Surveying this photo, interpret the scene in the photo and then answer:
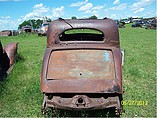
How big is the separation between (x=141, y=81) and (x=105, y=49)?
2.34 m

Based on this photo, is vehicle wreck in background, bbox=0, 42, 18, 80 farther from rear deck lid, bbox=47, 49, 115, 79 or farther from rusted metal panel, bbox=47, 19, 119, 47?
rear deck lid, bbox=47, 49, 115, 79

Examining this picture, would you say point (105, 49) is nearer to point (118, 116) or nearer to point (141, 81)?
point (118, 116)

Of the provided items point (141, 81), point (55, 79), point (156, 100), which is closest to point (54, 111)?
point (55, 79)

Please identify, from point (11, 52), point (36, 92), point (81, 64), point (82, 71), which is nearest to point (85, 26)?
point (81, 64)

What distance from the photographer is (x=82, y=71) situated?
14.7 ft

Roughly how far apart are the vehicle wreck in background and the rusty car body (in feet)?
7.45

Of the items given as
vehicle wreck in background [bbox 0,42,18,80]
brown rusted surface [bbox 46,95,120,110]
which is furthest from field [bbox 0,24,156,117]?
brown rusted surface [bbox 46,95,120,110]

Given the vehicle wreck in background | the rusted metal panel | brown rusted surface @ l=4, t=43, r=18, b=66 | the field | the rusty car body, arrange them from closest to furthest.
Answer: the rusty car body
the field
the rusted metal panel
the vehicle wreck in background
brown rusted surface @ l=4, t=43, r=18, b=66

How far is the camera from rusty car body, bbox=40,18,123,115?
4.20m

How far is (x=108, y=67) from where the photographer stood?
452cm

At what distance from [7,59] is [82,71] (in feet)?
11.8

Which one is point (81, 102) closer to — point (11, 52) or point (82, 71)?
point (82, 71)

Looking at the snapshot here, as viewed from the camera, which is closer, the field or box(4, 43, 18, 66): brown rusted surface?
the field

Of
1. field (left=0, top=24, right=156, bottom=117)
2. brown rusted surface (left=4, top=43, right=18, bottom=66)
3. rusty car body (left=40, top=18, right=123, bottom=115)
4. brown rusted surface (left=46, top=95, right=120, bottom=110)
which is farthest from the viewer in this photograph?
brown rusted surface (left=4, top=43, right=18, bottom=66)
